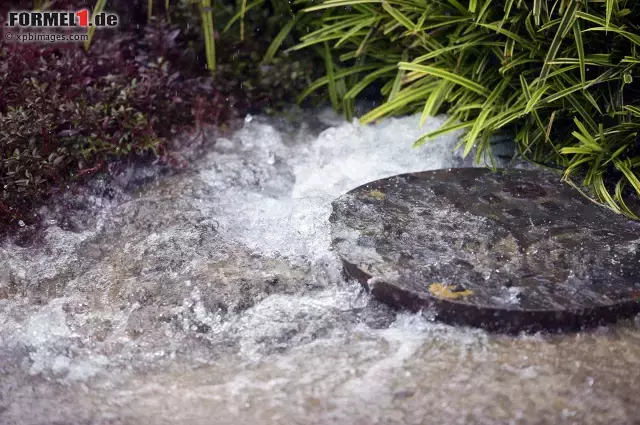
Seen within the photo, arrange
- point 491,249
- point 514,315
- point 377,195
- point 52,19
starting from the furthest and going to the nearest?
point 52,19
point 377,195
point 491,249
point 514,315

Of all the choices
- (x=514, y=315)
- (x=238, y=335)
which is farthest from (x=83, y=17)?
(x=514, y=315)

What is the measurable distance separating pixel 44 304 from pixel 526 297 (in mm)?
1700

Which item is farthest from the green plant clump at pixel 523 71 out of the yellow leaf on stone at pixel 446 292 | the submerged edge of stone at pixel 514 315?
the yellow leaf on stone at pixel 446 292

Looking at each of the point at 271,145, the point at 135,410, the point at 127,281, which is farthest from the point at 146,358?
the point at 271,145

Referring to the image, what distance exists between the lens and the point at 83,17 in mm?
3623

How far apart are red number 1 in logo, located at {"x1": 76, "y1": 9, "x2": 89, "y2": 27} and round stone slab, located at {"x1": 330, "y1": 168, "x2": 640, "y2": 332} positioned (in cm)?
181

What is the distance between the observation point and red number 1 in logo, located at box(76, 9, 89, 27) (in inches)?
142

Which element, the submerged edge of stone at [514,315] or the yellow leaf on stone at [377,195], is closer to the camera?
the submerged edge of stone at [514,315]

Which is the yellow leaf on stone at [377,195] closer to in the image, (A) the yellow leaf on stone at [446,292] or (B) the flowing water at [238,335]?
(B) the flowing water at [238,335]

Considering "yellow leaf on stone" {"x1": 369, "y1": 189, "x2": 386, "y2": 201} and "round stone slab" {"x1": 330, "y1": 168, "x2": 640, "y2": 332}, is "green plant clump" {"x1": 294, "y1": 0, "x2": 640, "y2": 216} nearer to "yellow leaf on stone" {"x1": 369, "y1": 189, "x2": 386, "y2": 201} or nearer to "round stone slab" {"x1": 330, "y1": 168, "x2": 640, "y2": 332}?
"round stone slab" {"x1": 330, "y1": 168, "x2": 640, "y2": 332}

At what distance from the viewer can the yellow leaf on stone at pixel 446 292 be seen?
2.20 metres

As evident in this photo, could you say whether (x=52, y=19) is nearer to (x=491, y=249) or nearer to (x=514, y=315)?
(x=491, y=249)

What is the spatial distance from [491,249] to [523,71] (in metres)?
1.01

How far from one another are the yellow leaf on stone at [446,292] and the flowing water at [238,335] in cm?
10
